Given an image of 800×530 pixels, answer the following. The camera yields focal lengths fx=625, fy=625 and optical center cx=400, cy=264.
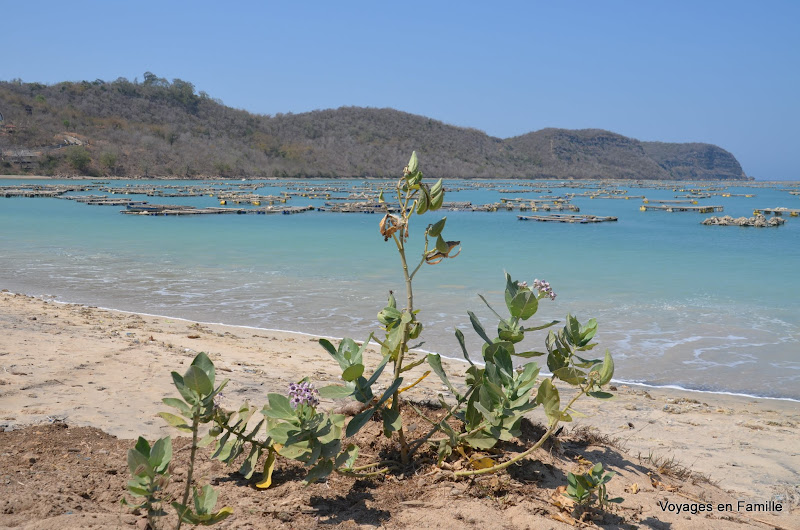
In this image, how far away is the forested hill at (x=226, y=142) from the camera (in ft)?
230

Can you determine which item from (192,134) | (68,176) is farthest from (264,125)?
(68,176)

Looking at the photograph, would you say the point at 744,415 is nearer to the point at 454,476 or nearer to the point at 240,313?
the point at 454,476

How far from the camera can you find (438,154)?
11619 cm

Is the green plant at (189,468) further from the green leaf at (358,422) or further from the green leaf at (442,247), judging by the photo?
the green leaf at (442,247)

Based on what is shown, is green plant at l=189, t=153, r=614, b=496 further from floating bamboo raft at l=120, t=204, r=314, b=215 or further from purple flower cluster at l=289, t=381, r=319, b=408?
floating bamboo raft at l=120, t=204, r=314, b=215

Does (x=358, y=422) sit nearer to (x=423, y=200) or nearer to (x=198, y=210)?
(x=423, y=200)

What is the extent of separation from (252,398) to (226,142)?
301 feet

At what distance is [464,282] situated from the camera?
12.1 m

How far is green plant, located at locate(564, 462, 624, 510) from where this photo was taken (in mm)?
2219

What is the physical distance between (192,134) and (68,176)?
26.3 meters

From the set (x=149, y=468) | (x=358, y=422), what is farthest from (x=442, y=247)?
(x=149, y=468)

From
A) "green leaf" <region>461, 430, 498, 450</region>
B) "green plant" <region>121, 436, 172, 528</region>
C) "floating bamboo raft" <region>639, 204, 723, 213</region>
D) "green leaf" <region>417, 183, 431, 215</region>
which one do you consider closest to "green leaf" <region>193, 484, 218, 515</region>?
"green plant" <region>121, 436, 172, 528</region>

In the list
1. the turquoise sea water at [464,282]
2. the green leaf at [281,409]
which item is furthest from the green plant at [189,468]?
the turquoise sea water at [464,282]

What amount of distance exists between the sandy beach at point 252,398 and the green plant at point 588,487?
1.19 feet
